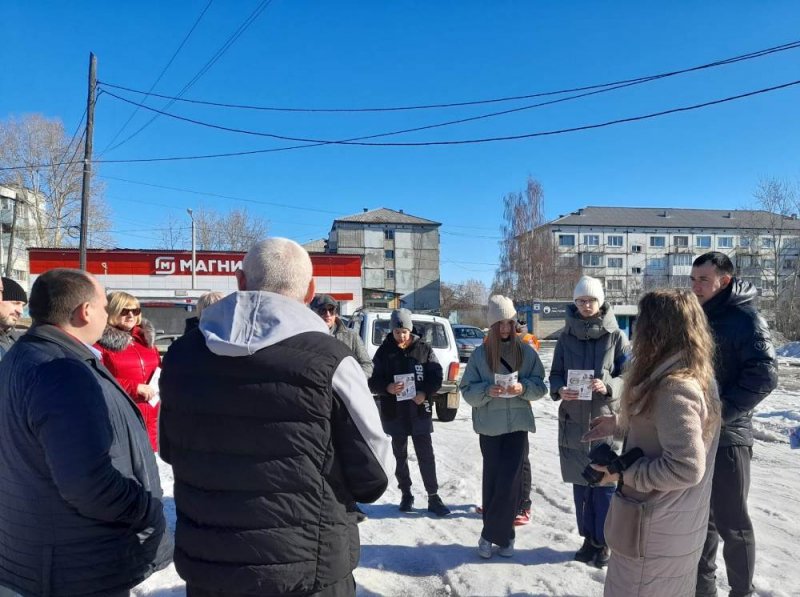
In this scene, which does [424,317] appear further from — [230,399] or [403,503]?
[230,399]

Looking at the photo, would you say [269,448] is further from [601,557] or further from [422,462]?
[422,462]

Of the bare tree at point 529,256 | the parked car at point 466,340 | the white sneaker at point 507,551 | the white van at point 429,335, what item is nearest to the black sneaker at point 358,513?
the white sneaker at point 507,551

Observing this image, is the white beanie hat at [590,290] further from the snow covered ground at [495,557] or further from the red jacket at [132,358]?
the red jacket at [132,358]

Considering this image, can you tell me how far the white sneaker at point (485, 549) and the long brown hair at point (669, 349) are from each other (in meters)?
2.06

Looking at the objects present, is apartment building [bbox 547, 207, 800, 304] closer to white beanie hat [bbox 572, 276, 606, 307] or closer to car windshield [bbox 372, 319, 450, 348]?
car windshield [bbox 372, 319, 450, 348]

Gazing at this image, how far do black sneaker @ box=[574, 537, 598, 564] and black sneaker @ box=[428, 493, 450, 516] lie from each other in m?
1.38

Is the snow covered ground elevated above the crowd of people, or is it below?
below

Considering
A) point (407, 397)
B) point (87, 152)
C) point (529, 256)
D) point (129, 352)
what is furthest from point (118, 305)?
point (529, 256)

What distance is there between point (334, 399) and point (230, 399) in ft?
1.10

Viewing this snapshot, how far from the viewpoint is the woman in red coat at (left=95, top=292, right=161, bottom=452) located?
15.5ft

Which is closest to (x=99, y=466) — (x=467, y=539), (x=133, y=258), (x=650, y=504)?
(x=650, y=504)

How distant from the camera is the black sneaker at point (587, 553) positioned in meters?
4.20

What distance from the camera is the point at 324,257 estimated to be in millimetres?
31766

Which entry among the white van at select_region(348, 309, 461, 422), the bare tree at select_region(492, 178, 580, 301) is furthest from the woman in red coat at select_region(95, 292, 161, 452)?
the bare tree at select_region(492, 178, 580, 301)
